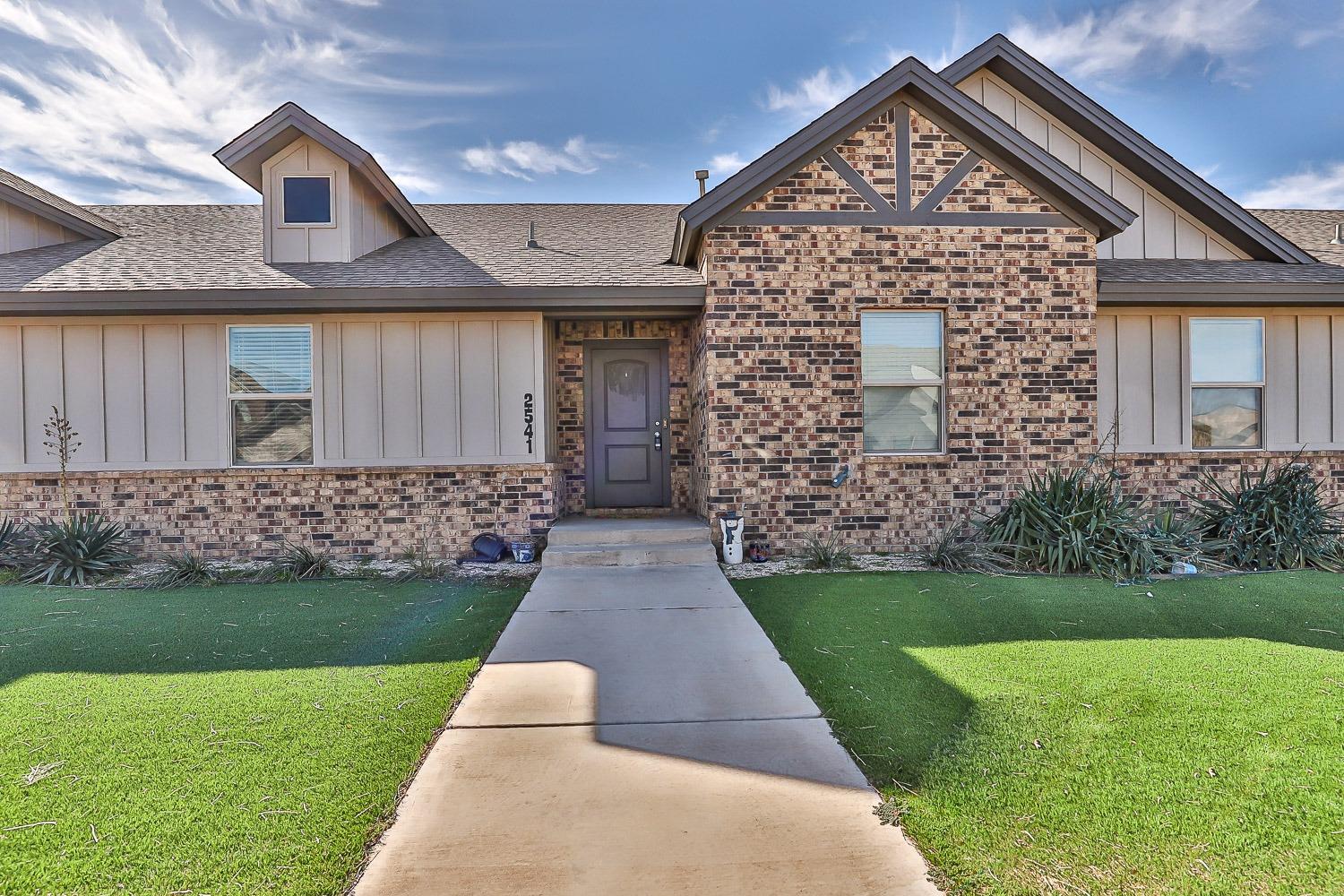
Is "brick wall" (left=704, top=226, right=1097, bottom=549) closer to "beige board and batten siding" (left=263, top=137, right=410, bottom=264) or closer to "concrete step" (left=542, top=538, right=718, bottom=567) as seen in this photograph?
"concrete step" (left=542, top=538, right=718, bottom=567)

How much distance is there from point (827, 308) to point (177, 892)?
6.89 m

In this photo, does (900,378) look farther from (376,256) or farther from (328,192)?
(328,192)

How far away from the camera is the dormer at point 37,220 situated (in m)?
8.85

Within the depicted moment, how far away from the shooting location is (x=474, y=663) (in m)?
4.04

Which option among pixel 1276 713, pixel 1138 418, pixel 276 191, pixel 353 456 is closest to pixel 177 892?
pixel 1276 713

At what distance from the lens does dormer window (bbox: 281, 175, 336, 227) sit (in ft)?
27.4

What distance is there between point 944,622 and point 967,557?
6.74 ft

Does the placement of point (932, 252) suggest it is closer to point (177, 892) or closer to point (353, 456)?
point (353, 456)

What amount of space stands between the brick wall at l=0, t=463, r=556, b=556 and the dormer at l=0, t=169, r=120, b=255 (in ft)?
12.3

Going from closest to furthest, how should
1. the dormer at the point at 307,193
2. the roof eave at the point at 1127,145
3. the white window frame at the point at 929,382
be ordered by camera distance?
the white window frame at the point at 929,382, the dormer at the point at 307,193, the roof eave at the point at 1127,145

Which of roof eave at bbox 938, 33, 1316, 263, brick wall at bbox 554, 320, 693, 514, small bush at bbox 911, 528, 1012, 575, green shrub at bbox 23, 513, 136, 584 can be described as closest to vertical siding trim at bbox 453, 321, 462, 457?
brick wall at bbox 554, 320, 693, 514

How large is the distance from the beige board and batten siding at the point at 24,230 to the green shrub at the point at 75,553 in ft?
14.2

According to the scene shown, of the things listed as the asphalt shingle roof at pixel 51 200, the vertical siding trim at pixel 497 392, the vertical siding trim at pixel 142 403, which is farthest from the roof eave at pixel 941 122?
the asphalt shingle roof at pixel 51 200

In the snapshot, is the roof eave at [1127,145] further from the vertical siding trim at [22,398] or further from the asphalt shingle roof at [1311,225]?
the vertical siding trim at [22,398]
